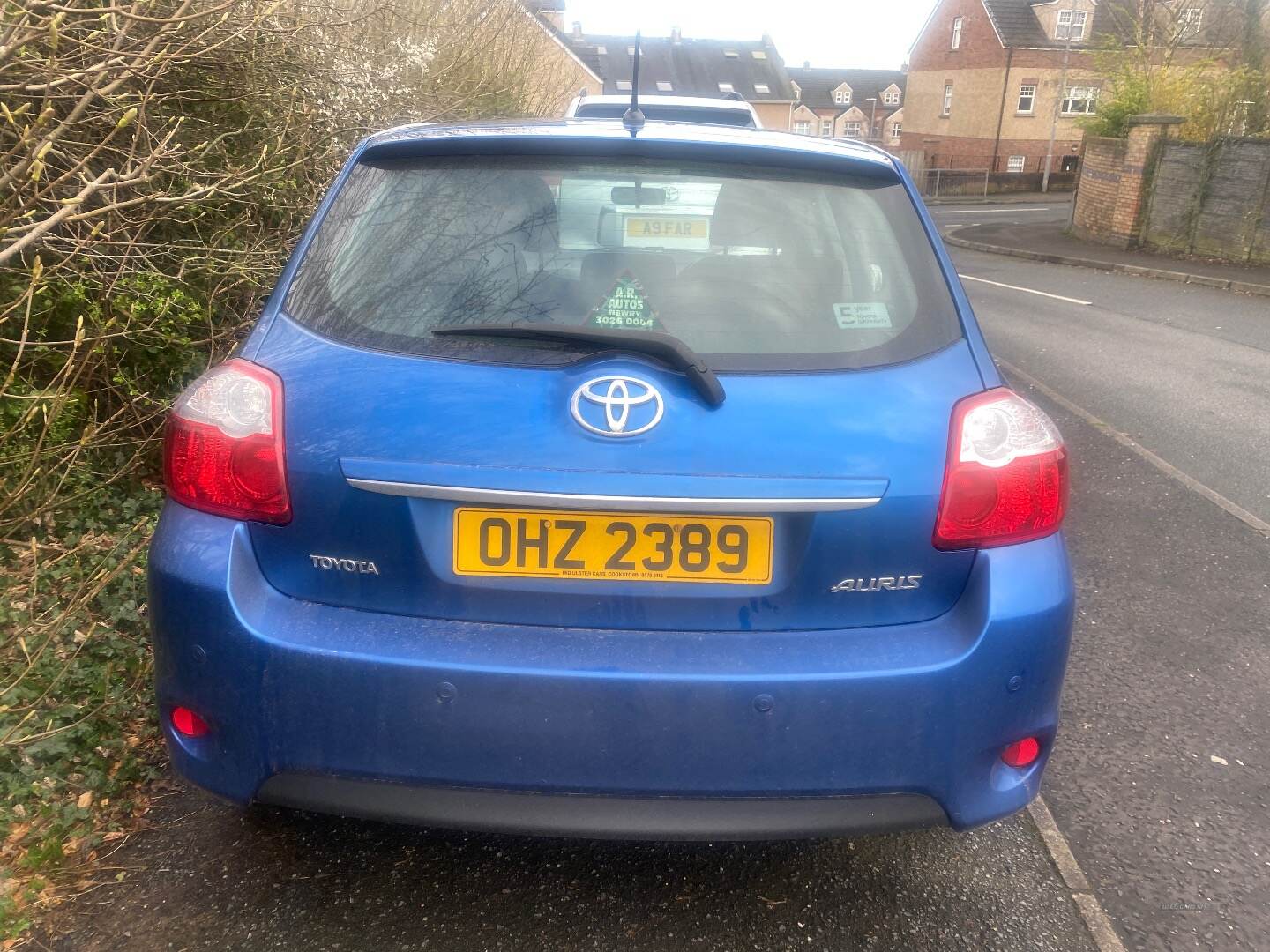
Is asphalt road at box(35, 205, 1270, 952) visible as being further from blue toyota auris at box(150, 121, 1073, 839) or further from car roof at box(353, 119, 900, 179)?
car roof at box(353, 119, 900, 179)

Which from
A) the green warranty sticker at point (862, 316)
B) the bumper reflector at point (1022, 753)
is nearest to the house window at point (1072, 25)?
the green warranty sticker at point (862, 316)

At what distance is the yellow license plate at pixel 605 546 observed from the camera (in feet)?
6.54

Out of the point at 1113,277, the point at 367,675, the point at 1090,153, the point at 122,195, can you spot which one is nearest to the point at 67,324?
the point at 122,195

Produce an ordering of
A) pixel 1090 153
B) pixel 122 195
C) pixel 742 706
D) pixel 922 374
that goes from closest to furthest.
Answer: pixel 742 706
pixel 922 374
pixel 122 195
pixel 1090 153

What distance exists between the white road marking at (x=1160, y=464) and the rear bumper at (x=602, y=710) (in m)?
3.91

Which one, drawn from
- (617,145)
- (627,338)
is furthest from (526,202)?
(627,338)

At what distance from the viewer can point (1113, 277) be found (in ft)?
61.5

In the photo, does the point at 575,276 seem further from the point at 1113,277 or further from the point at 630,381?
the point at 1113,277

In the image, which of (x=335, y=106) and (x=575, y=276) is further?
(x=335, y=106)

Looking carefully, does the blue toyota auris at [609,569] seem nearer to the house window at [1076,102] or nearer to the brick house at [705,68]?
the house window at [1076,102]

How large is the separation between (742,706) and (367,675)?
69 centimetres

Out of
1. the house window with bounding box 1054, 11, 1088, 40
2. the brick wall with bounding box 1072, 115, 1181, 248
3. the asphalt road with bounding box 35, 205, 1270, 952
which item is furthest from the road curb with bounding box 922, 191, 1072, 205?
the asphalt road with bounding box 35, 205, 1270, 952

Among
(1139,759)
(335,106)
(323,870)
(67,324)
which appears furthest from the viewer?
(335,106)

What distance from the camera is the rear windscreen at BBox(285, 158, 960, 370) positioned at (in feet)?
7.14
